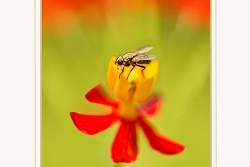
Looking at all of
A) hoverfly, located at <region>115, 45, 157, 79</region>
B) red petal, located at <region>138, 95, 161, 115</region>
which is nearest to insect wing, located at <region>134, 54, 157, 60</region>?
hoverfly, located at <region>115, 45, 157, 79</region>

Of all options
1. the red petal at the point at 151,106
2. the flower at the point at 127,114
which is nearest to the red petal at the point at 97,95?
the flower at the point at 127,114

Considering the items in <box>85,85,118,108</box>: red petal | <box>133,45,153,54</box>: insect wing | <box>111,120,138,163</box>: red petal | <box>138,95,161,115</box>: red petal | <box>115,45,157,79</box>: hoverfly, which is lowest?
<box>111,120,138,163</box>: red petal

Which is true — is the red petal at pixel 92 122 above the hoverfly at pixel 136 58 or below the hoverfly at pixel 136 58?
below

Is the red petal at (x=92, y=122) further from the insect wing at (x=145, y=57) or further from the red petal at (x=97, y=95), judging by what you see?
Answer: the insect wing at (x=145, y=57)

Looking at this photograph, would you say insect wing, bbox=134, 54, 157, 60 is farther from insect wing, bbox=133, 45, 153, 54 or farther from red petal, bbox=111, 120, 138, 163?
red petal, bbox=111, 120, 138, 163

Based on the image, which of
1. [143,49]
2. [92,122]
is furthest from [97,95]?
[143,49]
